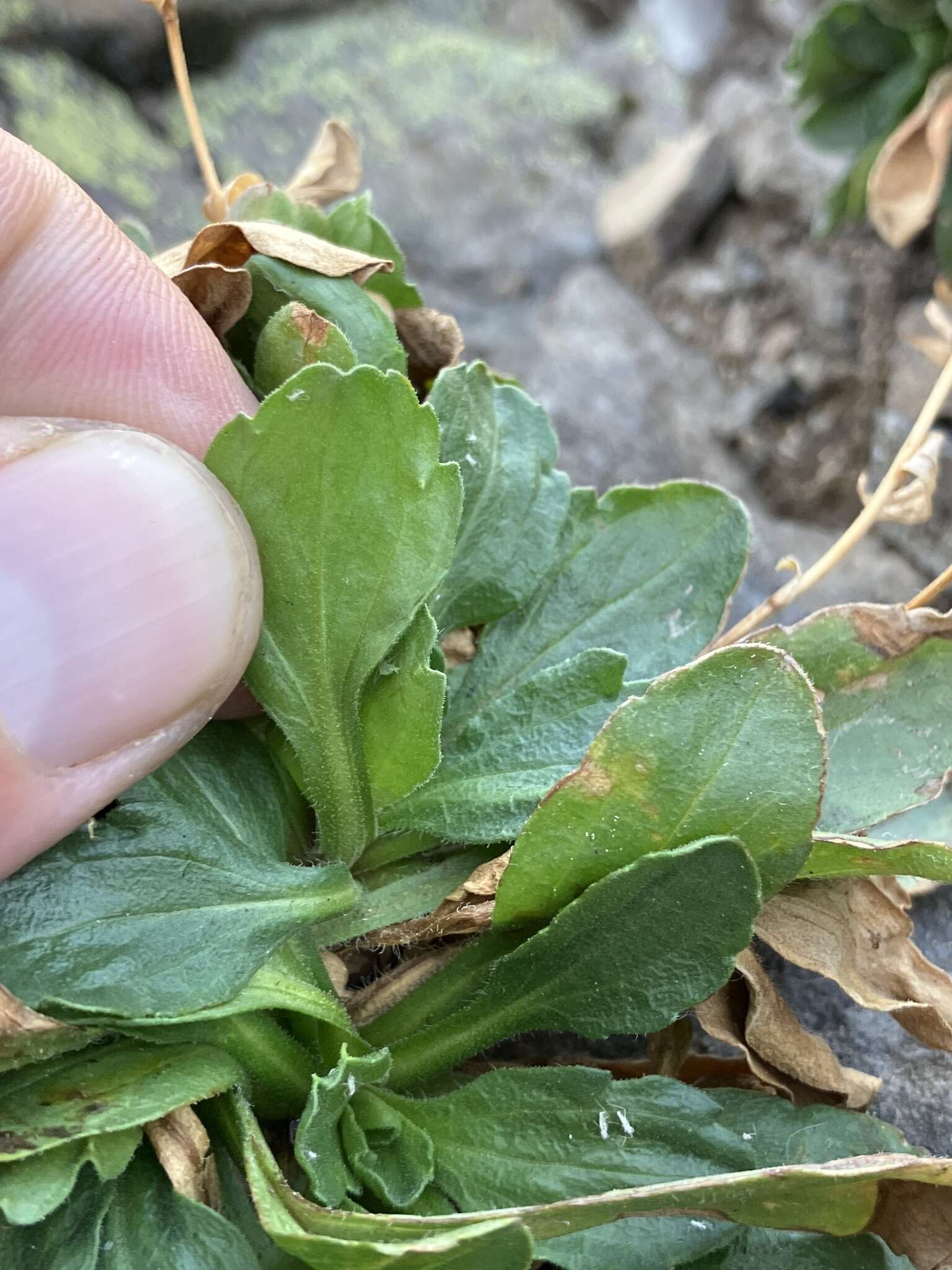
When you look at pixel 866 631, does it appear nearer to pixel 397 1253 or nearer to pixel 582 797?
pixel 582 797

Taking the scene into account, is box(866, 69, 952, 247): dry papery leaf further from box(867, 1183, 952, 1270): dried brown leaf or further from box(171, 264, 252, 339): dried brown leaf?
box(867, 1183, 952, 1270): dried brown leaf

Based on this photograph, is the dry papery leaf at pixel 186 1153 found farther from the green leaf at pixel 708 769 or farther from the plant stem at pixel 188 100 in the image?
the plant stem at pixel 188 100

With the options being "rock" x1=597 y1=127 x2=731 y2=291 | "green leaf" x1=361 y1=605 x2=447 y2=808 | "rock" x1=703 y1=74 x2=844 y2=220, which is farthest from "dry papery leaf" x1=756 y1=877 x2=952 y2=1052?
"rock" x1=597 y1=127 x2=731 y2=291

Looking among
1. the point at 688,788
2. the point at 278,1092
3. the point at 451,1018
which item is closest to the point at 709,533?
the point at 688,788

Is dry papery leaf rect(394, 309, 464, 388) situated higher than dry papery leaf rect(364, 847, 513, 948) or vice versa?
dry papery leaf rect(394, 309, 464, 388)

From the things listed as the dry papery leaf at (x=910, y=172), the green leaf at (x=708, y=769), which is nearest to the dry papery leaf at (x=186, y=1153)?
the green leaf at (x=708, y=769)
